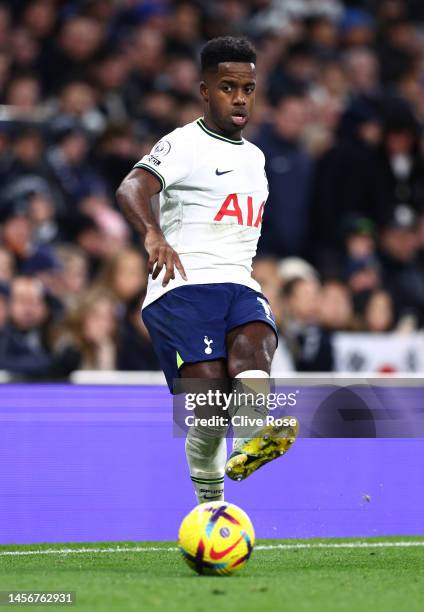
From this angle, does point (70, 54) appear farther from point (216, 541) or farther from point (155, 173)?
point (216, 541)

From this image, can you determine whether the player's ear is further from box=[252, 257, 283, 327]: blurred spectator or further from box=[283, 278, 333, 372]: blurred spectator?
box=[283, 278, 333, 372]: blurred spectator

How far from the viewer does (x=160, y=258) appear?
557cm

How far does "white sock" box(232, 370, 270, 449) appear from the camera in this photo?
592 cm

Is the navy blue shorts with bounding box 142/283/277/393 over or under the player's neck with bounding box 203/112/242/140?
under

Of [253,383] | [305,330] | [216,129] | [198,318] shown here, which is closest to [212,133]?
[216,129]

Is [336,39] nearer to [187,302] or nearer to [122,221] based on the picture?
[122,221]

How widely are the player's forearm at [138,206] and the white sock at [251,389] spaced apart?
73 cm

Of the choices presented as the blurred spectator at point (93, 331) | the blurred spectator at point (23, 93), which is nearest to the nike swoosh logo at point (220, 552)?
the blurred spectator at point (93, 331)

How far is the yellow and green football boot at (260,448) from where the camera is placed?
558 centimetres

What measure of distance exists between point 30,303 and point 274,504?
2336 millimetres

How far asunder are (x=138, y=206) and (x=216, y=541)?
4.60ft

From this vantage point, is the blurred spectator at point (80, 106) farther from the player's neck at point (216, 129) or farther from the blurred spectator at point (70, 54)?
the player's neck at point (216, 129)

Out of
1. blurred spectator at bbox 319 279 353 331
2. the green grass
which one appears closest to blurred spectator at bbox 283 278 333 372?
blurred spectator at bbox 319 279 353 331

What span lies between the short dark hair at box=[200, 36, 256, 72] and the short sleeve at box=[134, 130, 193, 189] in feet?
1.21
